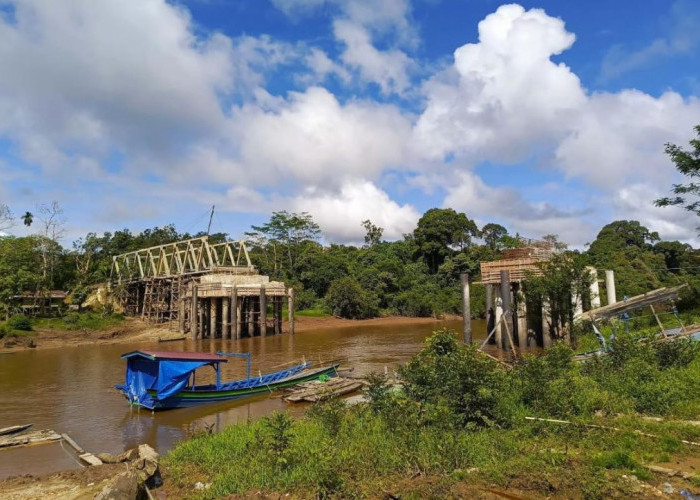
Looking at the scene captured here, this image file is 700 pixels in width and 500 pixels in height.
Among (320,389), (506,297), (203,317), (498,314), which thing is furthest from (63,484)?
(203,317)

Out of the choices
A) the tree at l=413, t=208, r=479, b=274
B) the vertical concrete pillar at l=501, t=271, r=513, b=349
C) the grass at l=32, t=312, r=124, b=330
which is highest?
the tree at l=413, t=208, r=479, b=274

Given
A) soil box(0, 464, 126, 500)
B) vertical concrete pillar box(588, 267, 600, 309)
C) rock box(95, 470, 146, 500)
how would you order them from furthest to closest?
vertical concrete pillar box(588, 267, 600, 309), soil box(0, 464, 126, 500), rock box(95, 470, 146, 500)

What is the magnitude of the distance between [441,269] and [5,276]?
166 ft

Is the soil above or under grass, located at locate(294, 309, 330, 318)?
under

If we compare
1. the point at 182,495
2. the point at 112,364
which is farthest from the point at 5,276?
the point at 182,495

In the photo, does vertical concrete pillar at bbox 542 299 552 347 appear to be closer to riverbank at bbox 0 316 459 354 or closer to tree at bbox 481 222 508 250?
riverbank at bbox 0 316 459 354

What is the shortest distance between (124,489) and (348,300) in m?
50.3

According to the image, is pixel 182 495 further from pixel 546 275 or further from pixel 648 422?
pixel 546 275

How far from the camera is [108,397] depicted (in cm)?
1869

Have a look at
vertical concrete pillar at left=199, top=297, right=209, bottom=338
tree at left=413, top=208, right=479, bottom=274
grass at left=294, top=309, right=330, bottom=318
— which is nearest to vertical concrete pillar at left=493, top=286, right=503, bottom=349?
vertical concrete pillar at left=199, top=297, right=209, bottom=338

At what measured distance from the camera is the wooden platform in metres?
16.4

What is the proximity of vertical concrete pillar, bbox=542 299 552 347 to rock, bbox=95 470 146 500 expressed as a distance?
21.3m

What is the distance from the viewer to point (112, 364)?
27.2 m

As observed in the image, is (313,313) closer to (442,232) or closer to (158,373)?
(442,232)
